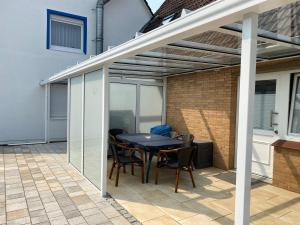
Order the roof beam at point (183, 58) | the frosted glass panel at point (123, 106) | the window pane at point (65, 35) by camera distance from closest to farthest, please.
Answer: the roof beam at point (183, 58) → the frosted glass panel at point (123, 106) → the window pane at point (65, 35)

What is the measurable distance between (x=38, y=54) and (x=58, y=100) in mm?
1887

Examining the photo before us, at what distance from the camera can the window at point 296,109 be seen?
5059 mm

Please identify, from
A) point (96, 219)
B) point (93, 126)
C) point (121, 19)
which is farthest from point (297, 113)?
point (121, 19)

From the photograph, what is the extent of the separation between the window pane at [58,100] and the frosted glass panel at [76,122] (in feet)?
12.7

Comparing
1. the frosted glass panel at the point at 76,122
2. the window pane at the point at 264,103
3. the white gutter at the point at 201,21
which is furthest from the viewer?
the frosted glass panel at the point at 76,122

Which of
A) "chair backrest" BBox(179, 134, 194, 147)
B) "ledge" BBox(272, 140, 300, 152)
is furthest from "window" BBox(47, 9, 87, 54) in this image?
"ledge" BBox(272, 140, 300, 152)

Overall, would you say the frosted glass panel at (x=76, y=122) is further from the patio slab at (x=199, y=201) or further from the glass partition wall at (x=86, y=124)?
the patio slab at (x=199, y=201)

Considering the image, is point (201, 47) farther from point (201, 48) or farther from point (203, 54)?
point (203, 54)

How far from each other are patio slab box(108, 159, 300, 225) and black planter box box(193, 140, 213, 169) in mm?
723

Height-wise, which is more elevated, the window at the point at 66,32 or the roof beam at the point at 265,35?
the window at the point at 66,32

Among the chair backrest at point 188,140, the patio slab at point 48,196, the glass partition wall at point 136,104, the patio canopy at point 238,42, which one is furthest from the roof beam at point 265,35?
the glass partition wall at point 136,104

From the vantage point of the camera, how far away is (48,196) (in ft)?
14.5

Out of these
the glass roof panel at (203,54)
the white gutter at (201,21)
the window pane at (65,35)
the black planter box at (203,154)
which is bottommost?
the black planter box at (203,154)

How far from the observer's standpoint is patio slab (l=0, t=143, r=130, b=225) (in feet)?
11.9
